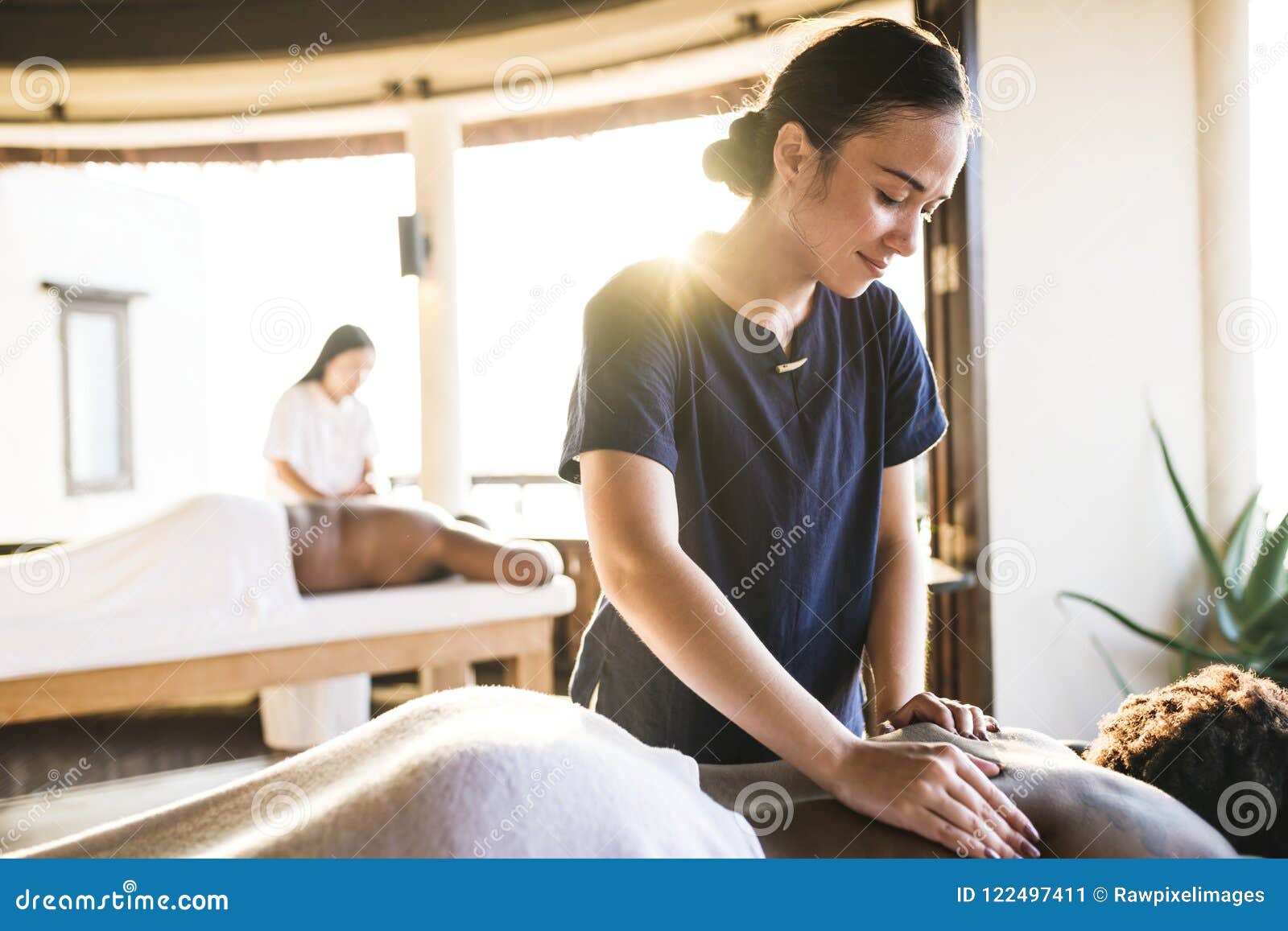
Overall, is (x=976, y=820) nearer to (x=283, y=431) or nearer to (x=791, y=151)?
(x=791, y=151)

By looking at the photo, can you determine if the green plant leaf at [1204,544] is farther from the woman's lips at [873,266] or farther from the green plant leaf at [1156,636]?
the woman's lips at [873,266]

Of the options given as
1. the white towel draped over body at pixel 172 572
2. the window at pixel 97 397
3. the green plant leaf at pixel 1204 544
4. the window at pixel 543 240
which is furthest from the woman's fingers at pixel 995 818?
the window at pixel 97 397

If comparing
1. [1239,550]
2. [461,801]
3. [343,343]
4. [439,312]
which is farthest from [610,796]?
[439,312]

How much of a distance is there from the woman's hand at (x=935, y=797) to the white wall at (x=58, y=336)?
19.0 ft

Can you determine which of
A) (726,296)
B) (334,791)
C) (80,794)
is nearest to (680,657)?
(334,791)

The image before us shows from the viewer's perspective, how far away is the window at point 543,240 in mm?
3777

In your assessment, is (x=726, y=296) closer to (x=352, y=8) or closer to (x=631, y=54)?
(x=631, y=54)

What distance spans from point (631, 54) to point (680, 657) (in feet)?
10.1

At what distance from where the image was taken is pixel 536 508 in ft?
17.5

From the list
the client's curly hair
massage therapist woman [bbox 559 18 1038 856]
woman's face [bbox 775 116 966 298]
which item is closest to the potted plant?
massage therapist woman [bbox 559 18 1038 856]

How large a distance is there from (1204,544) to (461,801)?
255cm

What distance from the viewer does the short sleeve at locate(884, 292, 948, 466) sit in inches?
53.9

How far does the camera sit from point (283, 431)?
3.58 m
